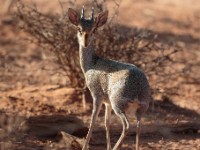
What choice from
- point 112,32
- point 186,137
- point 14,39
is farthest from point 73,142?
point 14,39

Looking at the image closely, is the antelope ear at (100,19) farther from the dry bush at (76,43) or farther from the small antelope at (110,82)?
the dry bush at (76,43)

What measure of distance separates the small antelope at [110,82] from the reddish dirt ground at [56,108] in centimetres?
86

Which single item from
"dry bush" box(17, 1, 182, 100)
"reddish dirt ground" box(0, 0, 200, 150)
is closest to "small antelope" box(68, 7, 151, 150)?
"reddish dirt ground" box(0, 0, 200, 150)

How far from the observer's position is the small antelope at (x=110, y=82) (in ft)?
23.4

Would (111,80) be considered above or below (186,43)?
above

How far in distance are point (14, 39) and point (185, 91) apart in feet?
14.9

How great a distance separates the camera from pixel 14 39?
543 inches

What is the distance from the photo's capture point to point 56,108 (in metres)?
9.73

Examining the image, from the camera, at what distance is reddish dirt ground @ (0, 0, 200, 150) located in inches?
327

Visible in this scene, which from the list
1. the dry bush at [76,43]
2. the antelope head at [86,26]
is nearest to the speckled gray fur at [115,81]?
the antelope head at [86,26]

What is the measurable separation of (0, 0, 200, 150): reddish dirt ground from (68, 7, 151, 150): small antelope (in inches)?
33.8

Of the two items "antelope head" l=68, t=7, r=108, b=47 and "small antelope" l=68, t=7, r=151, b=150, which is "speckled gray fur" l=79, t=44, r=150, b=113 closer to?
"small antelope" l=68, t=7, r=151, b=150

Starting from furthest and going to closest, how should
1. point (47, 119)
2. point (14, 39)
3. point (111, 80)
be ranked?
1. point (14, 39)
2. point (47, 119)
3. point (111, 80)

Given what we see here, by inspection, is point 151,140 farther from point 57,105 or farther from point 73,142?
point 57,105
